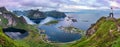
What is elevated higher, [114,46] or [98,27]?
[114,46]

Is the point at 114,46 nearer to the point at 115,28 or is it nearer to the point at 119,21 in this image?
the point at 115,28

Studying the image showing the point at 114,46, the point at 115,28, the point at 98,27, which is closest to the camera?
Result: the point at 114,46

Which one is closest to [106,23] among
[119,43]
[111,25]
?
[111,25]

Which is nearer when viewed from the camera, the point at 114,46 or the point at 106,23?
the point at 114,46

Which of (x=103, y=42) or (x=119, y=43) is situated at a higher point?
(x=119, y=43)

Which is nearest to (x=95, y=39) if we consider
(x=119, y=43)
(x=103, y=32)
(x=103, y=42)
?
(x=103, y=32)

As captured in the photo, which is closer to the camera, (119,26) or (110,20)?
(119,26)

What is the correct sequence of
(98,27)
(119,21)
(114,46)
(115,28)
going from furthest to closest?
(98,27) → (119,21) → (115,28) → (114,46)

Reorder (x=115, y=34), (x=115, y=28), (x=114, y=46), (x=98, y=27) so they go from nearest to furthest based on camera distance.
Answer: (x=114, y=46), (x=115, y=34), (x=115, y=28), (x=98, y=27)

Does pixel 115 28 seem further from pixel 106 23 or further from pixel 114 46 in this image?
pixel 114 46
